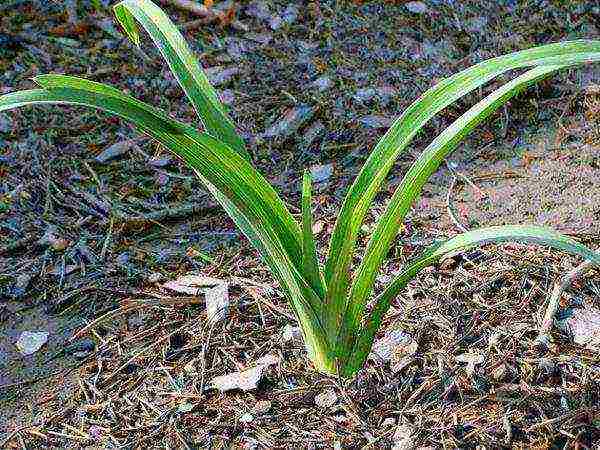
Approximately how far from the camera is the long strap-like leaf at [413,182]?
121 centimetres

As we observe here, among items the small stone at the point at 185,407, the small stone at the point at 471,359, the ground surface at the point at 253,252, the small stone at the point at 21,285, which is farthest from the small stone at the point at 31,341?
the small stone at the point at 471,359

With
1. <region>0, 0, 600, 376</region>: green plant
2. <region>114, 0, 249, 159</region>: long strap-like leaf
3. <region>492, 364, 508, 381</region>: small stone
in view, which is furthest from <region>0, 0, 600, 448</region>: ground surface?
<region>114, 0, 249, 159</region>: long strap-like leaf

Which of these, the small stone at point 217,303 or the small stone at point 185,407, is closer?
the small stone at point 185,407

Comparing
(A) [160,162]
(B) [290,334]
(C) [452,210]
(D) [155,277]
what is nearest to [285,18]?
(A) [160,162]

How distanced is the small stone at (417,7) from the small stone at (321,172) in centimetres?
77

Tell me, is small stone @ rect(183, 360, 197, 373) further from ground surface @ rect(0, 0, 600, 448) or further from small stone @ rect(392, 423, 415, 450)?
small stone @ rect(392, 423, 415, 450)

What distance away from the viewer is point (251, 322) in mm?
1706

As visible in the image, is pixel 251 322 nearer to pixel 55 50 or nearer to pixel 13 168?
pixel 13 168

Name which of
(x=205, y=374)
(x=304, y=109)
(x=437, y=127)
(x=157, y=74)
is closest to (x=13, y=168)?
(x=157, y=74)

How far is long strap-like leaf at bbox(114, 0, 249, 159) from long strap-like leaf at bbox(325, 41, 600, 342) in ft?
0.75

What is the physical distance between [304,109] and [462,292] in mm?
837

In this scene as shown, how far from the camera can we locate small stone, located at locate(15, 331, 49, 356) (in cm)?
173

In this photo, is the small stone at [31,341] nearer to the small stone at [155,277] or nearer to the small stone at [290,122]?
the small stone at [155,277]

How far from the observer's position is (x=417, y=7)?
8.84 feet
